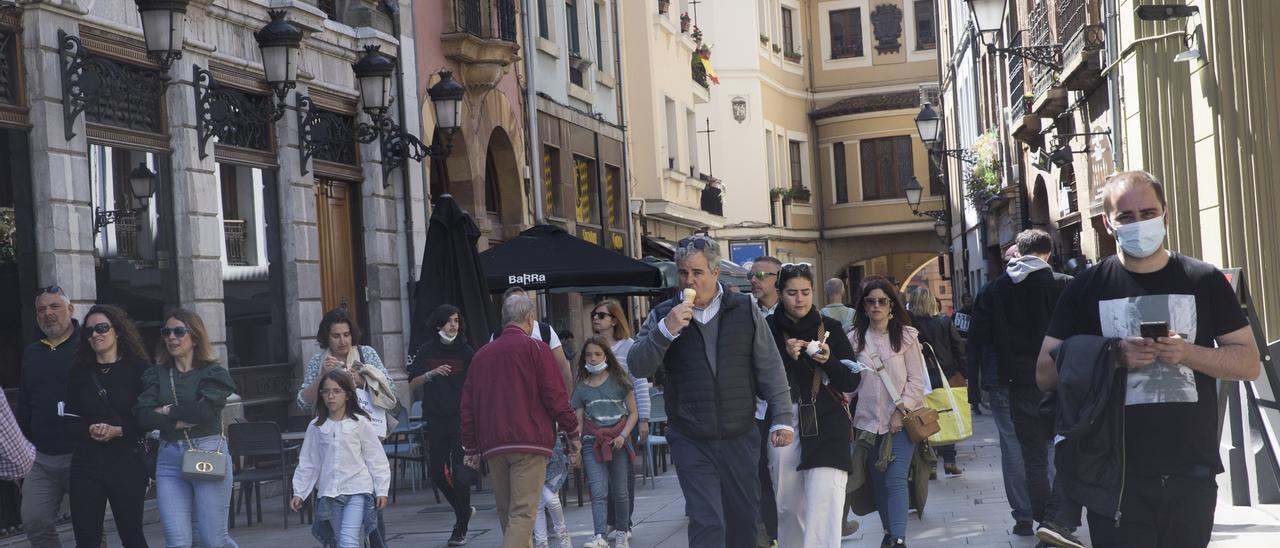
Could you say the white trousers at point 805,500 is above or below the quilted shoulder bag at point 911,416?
below

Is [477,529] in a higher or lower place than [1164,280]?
lower

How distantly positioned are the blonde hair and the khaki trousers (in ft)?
27.0

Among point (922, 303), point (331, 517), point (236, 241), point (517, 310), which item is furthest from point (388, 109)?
point (331, 517)

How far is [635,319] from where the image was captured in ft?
100

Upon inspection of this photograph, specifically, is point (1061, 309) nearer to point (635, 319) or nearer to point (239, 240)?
point (239, 240)

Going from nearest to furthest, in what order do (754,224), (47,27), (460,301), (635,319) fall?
(47,27), (460,301), (635,319), (754,224)

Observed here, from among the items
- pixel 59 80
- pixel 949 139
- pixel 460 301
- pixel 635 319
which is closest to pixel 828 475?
pixel 460 301

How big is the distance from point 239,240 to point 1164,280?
1212 cm

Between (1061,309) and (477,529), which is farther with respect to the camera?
(477,529)

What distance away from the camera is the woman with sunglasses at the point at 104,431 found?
9.03m

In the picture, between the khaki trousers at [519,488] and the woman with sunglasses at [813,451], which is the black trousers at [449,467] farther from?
the woman with sunglasses at [813,451]

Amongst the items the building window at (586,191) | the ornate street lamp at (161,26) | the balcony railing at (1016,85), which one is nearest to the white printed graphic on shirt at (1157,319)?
the ornate street lamp at (161,26)

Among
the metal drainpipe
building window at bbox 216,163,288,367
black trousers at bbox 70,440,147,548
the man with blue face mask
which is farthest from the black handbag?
the metal drainpipe

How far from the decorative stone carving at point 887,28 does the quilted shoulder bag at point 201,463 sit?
146 feet
